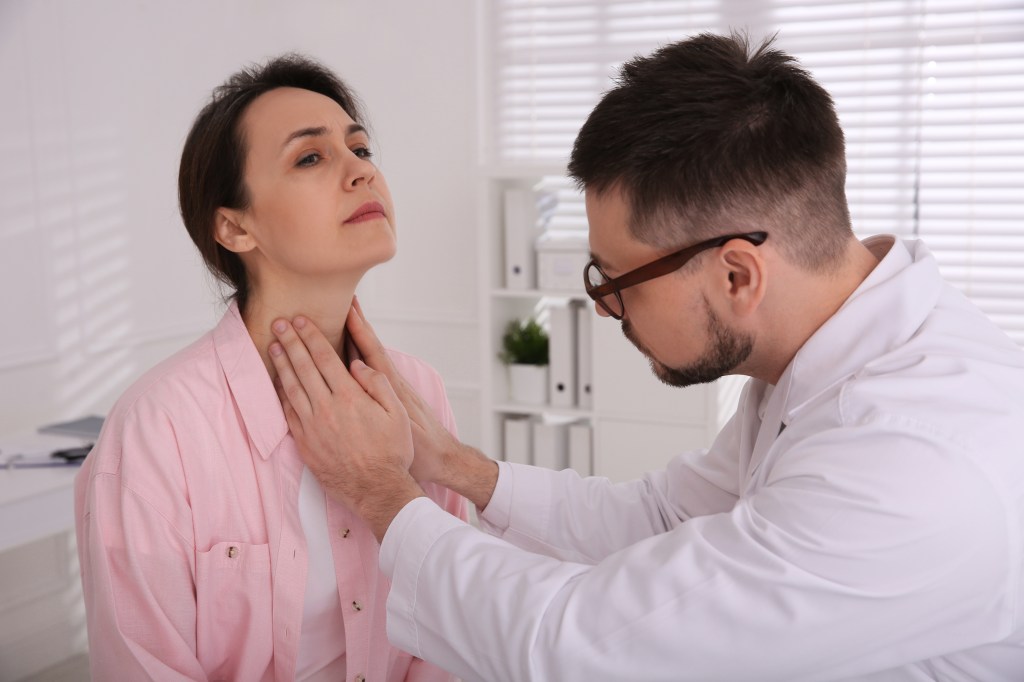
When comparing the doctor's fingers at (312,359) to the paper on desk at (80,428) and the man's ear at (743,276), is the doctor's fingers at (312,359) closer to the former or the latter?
the man's ear at (743,276)

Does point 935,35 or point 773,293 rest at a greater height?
point 935,35

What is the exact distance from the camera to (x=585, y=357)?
4.04 m

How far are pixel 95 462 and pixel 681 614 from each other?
0.84 meters

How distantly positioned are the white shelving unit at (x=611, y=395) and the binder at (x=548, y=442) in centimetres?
6

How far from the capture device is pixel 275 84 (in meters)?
1.65

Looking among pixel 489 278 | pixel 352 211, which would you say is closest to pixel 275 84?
pixel 352 211

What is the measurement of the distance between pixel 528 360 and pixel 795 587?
3082 mm

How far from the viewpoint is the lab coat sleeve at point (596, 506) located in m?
1.78

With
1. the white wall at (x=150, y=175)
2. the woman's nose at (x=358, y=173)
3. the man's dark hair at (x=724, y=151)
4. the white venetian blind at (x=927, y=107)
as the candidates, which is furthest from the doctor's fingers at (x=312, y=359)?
the white venetian blind at (x=927, y=107)

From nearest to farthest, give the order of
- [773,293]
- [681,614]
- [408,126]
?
[681,614] < [773,293] < [408,126]

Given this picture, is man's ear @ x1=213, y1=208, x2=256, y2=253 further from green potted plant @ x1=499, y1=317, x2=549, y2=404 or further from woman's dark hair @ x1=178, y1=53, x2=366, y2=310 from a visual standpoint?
green potted plant @ x1=499, y1=317, x2=549, y2=404

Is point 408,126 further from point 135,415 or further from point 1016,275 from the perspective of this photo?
point 135,415

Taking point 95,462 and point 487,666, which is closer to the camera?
point 487,666

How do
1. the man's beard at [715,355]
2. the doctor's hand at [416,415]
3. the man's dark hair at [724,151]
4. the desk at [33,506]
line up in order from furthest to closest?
the desk at [33,506] → the doctor's hand at [416,415] → the man's beard at [715,355] → the man's dark hair at [724,151]
